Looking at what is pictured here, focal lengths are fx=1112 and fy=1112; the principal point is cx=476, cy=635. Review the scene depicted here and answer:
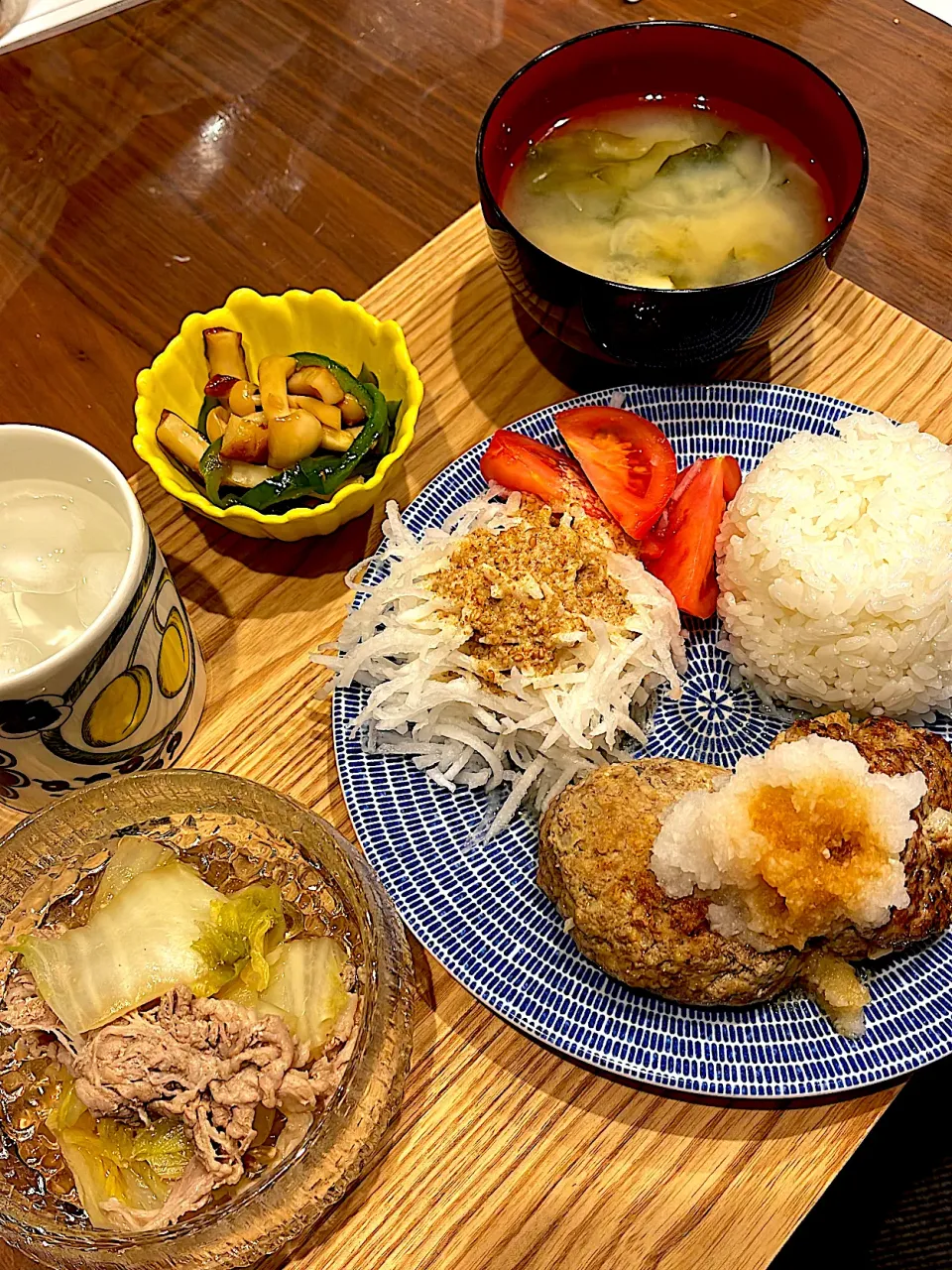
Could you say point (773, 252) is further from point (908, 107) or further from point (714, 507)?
point (908, 107)

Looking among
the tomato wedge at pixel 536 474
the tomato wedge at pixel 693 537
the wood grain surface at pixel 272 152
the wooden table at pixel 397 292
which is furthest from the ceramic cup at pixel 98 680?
the tomato wedge at pixel 693 537

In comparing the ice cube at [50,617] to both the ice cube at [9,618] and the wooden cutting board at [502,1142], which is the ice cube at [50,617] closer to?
the ice cube at [9,618]

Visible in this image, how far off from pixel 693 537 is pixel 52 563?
3.44ft

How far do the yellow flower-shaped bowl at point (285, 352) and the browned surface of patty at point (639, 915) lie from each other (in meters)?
0.69

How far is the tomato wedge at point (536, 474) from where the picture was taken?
1.94m

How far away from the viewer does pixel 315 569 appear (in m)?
2.07

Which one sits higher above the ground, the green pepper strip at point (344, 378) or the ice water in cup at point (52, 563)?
the ice water in cup at point (52, 563)

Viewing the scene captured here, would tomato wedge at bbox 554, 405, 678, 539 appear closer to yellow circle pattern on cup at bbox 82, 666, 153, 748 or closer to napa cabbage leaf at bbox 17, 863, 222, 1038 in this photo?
yellow circle pattern on cup at bbox 82, 666, 153, 748

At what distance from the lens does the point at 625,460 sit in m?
1.96

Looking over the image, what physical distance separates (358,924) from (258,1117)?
0.26 meters

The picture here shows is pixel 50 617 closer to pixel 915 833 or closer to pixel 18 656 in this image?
pixel 18 656

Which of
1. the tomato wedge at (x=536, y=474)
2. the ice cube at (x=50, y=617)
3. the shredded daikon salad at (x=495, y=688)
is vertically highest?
the ice cube at (x=50, y=617)

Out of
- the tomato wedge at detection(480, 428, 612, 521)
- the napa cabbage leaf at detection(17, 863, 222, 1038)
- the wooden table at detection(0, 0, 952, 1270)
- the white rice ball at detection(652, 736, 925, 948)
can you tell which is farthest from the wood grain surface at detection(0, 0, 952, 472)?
the white rice ball at detection(652, 736, 925, 948)

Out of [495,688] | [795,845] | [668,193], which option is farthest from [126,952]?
[668,193]
